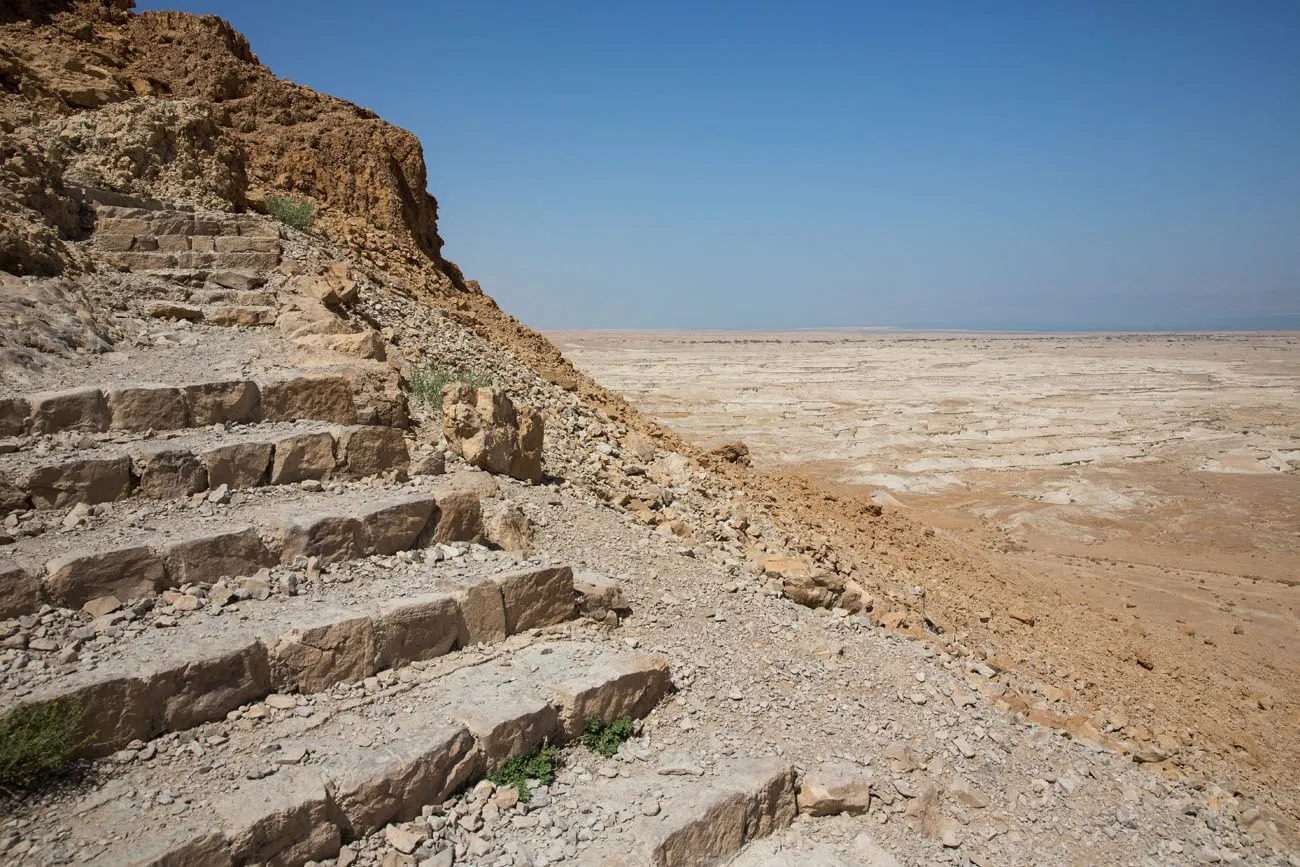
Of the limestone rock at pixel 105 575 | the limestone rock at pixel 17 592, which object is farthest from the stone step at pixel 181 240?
the limestone rock at pixel 17 592

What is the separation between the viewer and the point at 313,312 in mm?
9250

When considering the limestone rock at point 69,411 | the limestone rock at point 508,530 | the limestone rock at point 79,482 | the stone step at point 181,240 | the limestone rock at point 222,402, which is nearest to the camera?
the limestone rock at point 79,482

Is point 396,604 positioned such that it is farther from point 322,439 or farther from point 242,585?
point 322,439

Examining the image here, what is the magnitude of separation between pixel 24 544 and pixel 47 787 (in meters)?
1.92

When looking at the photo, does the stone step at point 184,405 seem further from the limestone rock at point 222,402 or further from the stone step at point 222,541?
the stone step at point 222,541

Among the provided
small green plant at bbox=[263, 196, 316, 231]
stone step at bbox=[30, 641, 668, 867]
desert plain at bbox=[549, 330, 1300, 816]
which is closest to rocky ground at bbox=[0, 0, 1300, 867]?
stone step at bbox=[30, 641, 668, 867]

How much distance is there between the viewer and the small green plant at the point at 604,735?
5027 millimetres

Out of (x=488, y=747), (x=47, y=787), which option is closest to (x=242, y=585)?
(x=47, y=787)

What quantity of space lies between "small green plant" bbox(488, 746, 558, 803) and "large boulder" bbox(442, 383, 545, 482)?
364 cm

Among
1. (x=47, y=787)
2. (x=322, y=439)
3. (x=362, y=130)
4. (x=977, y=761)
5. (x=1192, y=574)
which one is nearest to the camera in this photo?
(x=47, y=787)

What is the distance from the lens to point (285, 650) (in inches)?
183

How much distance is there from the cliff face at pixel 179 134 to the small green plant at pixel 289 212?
319 mm

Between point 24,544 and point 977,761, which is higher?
point 24,544

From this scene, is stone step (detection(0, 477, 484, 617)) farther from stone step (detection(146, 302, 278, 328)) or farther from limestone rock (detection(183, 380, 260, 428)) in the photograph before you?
stone step (detection(146, 302, 278, 328))
